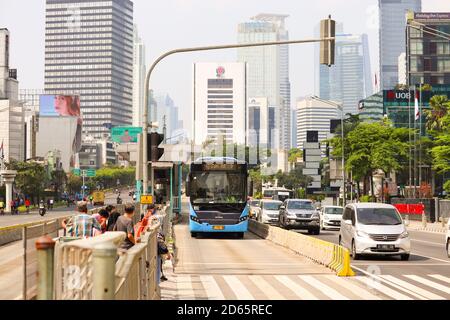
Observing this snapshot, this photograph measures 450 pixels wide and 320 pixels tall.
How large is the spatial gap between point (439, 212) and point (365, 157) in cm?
2003

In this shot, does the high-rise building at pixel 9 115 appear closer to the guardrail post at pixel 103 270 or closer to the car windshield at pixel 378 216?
the car windshield at pixel 378 216

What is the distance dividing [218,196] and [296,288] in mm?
19228

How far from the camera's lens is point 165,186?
53875 mm

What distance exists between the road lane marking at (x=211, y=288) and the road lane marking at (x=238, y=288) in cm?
31

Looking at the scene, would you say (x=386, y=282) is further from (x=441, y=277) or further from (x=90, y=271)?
(x=90, y=271)

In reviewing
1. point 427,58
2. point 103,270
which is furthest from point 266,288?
point 427,58

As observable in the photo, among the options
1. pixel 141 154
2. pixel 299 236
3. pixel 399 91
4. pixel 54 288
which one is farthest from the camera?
pixel 399 91

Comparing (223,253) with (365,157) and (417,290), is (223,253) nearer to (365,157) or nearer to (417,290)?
(417,290)

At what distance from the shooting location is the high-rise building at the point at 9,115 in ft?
550

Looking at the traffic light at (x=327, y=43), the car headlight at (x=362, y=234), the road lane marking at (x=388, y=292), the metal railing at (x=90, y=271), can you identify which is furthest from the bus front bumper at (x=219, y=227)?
the metal railing at (x=90, y=271)

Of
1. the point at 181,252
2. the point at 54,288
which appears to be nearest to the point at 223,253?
the point at 181,252

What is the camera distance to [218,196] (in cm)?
3553

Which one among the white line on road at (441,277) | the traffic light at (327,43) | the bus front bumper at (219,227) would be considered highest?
the traffic light at (327,43)

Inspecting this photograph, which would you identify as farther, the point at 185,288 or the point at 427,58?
the point at 427,58
